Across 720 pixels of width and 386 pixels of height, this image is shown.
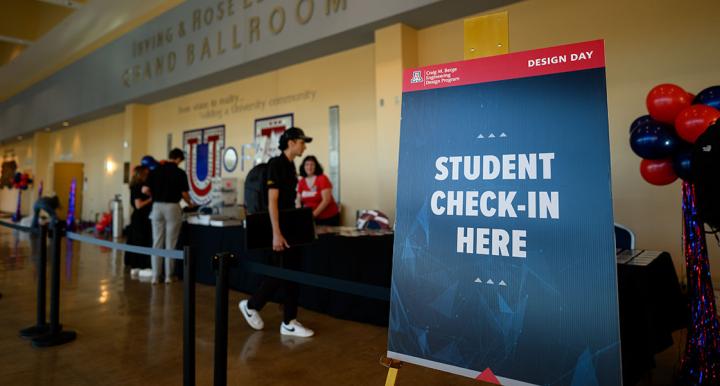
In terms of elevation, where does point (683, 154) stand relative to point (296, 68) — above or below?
below

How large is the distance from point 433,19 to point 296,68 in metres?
2.39

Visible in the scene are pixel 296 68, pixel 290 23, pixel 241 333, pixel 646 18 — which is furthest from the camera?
pixel 296 68

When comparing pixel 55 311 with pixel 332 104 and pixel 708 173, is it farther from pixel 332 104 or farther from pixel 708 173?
pixel 332 104

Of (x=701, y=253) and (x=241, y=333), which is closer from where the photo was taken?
(x=701, y=253)

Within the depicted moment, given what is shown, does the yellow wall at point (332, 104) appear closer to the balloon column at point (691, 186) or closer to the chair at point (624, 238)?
the chair at point (624, 238)

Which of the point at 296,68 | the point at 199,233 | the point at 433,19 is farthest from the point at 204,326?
the point at 296,68

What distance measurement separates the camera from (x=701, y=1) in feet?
11.6

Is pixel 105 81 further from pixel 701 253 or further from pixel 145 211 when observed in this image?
pixel 701 253

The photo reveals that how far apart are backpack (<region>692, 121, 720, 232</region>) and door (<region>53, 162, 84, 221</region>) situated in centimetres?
1410

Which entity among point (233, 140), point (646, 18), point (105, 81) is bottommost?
point (233, 140)

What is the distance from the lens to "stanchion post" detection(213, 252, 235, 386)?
177 cm

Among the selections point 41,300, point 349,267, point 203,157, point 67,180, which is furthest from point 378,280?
point 67,180

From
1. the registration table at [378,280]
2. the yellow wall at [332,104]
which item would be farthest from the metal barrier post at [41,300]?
the yellow wall at [332,104]

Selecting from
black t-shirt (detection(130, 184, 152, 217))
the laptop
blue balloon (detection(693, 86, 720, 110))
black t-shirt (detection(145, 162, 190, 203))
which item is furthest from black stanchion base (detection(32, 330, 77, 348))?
blue balloon (detection(693, 86, 720, 110))
